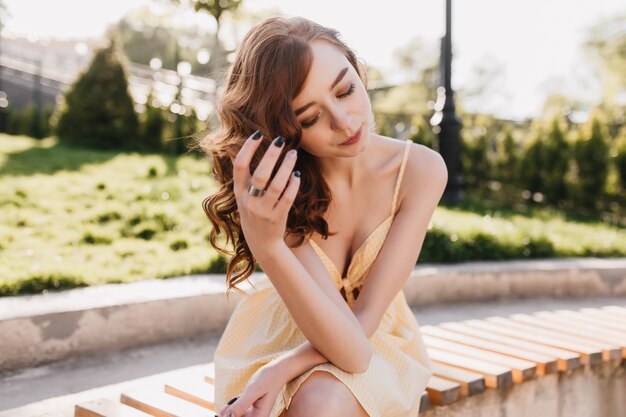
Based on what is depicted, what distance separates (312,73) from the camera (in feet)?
7.04

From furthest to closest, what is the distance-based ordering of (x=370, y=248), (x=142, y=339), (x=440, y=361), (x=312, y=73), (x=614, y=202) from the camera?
1. (x=614, y=202)
2. (x=142, y=339)
3. (x=440, y=361)
4. (x=370, y=248)
5. (x=312, y=73)

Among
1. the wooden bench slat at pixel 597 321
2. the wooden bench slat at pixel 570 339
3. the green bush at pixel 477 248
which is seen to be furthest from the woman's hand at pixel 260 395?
the green bush at pixel 477 248

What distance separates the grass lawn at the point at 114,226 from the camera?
14.8 ft

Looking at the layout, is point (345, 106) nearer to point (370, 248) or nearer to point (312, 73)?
point (312, 73)

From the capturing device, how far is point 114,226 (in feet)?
18.5

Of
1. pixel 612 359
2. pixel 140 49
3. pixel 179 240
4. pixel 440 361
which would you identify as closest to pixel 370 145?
pixel 440 361

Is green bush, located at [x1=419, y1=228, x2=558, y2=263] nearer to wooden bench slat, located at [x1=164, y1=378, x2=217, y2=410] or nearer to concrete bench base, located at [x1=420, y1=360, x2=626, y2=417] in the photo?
concrete bench base, located at [x1=420, y1=360, x2=626, y2=417]

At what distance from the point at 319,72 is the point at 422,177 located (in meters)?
0.60

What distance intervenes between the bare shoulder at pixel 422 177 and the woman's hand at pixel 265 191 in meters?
0.72

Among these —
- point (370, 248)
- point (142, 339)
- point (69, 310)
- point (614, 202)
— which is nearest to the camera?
point (370, 248)

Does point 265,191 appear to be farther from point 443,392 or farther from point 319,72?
point 443,392

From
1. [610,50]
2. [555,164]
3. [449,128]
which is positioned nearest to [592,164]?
[555,164]

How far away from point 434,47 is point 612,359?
5080 cm

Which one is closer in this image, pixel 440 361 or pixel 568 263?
pixel 440 361
